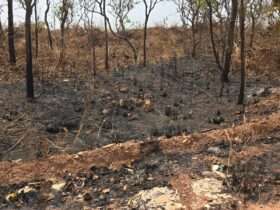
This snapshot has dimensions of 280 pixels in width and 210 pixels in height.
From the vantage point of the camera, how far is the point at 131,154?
5945 millimetres

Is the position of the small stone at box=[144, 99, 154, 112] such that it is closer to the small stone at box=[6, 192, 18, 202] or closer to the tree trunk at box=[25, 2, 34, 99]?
the tree trunk at box=[25, 2, 34, 99]

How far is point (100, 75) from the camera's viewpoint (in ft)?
48.9

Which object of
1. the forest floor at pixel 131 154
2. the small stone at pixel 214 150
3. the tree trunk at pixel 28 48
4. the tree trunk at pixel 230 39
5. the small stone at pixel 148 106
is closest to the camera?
the forest floor at pixel 131 154

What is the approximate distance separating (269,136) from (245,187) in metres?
1.74

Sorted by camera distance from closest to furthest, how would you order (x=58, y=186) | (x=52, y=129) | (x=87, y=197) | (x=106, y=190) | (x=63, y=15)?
(x=87, y=197)
(x=106, y=190)
(x=58, y=186)
(x=52, y=129)
(x=63, y=15)

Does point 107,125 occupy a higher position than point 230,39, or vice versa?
point 230,39

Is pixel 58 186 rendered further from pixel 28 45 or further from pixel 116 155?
pixel 28 45

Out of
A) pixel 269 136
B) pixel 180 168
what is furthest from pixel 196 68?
pixel 180 168

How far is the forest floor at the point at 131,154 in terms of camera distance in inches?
193

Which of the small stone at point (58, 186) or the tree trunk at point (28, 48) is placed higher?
the tree trunk at point (28, 48)

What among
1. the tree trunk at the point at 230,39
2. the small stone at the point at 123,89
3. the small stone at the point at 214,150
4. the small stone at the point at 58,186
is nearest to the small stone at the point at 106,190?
the small stone at the point at 58,186

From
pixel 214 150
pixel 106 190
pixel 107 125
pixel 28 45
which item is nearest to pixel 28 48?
pixel 28 45

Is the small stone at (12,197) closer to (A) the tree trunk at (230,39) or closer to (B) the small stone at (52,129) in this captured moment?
(B) the small stone at (52,129)

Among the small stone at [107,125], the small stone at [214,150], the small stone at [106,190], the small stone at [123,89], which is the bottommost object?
the small stone at [106,190]
